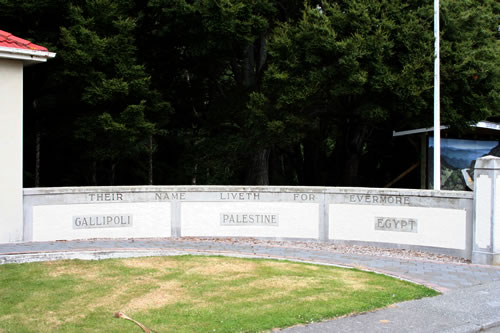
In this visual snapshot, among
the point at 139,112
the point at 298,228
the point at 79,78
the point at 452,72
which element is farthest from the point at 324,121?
the point at 298,228

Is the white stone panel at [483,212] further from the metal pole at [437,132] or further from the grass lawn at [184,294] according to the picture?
the metal pole at [437,132]

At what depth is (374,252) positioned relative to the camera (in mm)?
11742

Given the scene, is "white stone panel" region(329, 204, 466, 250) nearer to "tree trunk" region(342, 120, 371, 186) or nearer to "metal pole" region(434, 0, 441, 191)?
"metal pole" region(434, 0, 441, 191)

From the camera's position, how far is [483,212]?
10.6 metres

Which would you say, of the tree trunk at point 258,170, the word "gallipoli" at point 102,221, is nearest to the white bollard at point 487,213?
the word "gallipoli" at point 102,221

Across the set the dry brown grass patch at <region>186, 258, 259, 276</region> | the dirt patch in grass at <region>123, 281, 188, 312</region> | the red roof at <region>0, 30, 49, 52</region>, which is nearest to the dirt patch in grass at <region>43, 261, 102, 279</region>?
the dirt patch in grass at <region>123, 281, 188, 312</region>

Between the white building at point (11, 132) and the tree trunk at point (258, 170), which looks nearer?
the white building at point (11, 132)

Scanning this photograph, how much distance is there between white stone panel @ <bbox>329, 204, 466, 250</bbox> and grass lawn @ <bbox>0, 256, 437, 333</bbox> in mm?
2905

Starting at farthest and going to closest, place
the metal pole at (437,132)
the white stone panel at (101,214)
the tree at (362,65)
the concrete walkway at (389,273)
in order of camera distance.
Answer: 1. the tree at (362,65)
2. the metal pole at (437,132)
3. the white stone panel at (101,214)
4. the concrete walkway at (389,273)

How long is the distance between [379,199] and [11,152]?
819 centimetres

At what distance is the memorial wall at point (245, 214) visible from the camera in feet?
39.1

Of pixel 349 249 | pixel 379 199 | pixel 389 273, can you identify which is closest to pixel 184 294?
pixel 389 273

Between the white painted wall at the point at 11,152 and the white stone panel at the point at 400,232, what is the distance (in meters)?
6.99

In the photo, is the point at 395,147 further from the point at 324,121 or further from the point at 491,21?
the point at 491,21
